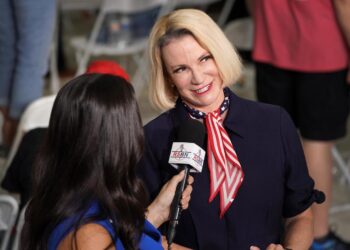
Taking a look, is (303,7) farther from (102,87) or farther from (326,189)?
(102,87)

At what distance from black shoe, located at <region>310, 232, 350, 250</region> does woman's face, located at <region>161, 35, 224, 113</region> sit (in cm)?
125

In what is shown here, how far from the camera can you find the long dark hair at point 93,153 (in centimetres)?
129

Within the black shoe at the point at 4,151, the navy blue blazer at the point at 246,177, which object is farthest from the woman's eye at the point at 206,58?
the black shoe at the point at 4,151

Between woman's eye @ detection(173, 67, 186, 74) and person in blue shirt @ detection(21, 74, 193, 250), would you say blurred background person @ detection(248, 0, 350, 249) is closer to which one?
woman's eye @ detection(173, 67, 186, 74)

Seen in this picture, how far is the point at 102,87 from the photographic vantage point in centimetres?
131

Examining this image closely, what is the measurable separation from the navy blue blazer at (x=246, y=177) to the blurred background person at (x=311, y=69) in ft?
2.80

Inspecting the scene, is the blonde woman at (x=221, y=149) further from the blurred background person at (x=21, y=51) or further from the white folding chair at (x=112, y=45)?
the white folding chair at (x=112, y=45)

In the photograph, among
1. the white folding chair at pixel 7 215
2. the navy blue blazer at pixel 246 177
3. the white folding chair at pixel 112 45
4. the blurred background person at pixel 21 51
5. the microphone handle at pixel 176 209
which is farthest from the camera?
the white folding chair at pixel 112 45

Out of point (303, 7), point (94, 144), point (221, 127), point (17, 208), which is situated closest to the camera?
point (94, 144)

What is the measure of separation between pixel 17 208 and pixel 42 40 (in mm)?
851

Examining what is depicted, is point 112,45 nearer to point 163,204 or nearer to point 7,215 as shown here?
point 7,215

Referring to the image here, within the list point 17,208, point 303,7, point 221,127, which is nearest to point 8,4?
point 17,208

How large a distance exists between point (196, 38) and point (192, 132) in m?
0.24

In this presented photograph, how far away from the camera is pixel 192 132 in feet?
5.02
